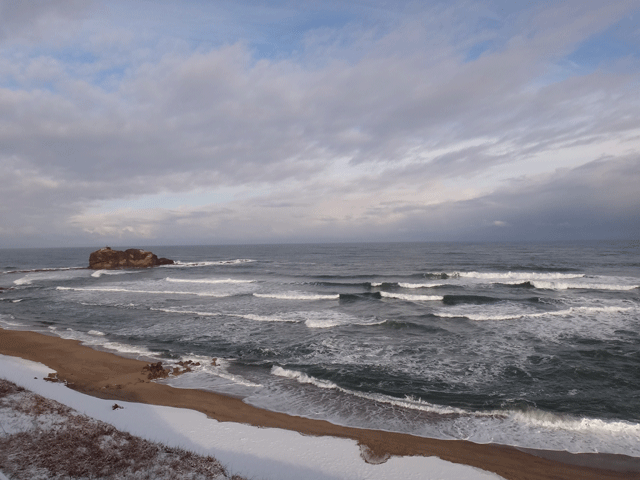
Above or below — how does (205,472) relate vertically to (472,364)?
above

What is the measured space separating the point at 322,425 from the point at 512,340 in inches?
485

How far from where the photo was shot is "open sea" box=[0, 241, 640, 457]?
967cm

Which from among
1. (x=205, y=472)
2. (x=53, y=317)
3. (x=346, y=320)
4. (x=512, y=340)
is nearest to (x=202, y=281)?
(x=53, y=317)

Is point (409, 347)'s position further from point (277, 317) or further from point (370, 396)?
point (277, 317)

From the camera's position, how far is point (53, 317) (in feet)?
76.7

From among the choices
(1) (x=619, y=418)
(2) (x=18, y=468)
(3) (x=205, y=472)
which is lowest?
(1) (x=619, y=418)

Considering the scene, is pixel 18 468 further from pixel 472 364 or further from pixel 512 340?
pixel 512 340

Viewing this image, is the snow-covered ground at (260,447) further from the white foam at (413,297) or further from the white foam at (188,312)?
the white foam at (413,297)

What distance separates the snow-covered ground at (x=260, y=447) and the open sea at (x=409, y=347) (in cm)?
153

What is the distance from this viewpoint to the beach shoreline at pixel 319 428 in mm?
7397

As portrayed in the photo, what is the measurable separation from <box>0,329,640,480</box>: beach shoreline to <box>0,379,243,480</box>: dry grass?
9.48 ft

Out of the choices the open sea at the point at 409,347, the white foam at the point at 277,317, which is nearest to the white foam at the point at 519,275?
the open sea at the point at 409,347

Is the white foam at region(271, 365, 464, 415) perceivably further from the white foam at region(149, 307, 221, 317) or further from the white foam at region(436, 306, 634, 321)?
the white foam at region(436, 306, 634, 321)

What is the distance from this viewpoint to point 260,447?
7.76 meters
